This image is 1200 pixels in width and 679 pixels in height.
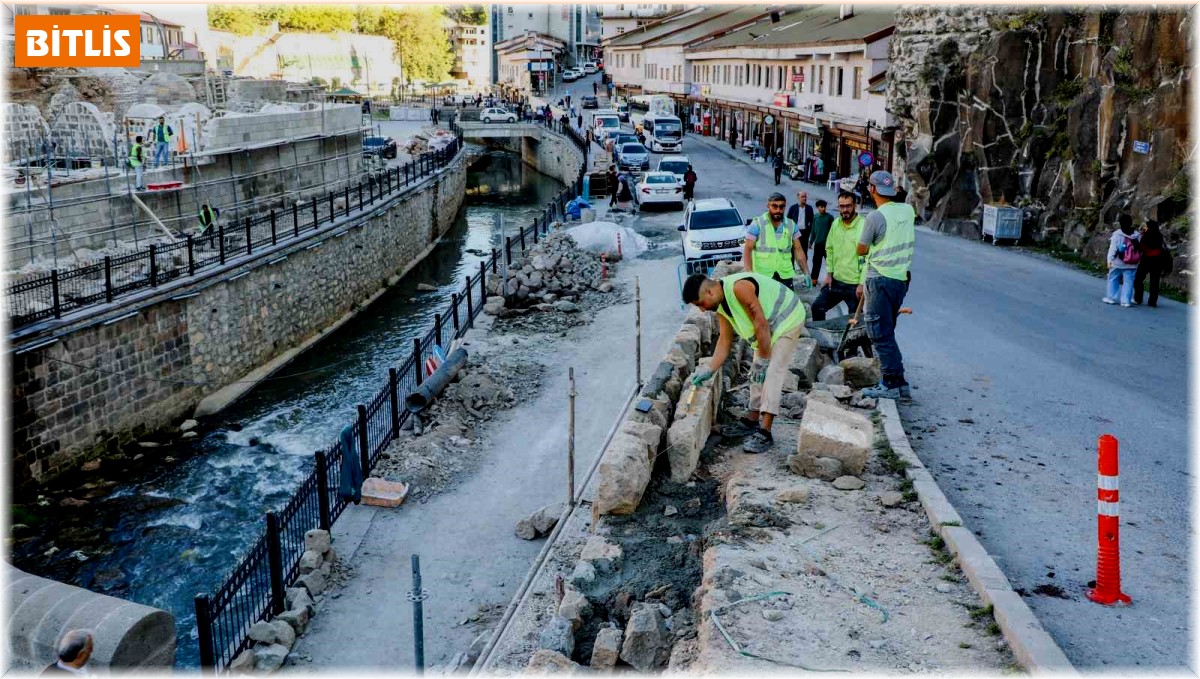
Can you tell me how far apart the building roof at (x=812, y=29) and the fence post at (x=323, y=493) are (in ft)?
92.8

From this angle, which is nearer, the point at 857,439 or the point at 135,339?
the point at 857,439

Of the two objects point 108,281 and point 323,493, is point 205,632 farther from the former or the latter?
point 108,281

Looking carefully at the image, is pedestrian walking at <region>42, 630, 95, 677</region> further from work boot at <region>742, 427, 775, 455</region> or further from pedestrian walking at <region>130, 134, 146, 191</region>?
pedestrian walking at <region>130, 134, 146, 191</region>

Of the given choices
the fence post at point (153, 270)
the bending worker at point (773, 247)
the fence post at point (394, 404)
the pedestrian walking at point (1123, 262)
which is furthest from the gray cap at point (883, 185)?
the fence post at point (153, 270)

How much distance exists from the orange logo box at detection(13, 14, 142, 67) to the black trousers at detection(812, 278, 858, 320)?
34.8 ft

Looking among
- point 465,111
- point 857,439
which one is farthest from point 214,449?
point 465,111

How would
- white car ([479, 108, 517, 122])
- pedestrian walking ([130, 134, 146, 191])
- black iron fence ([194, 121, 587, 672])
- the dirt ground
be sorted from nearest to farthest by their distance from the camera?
the dirt ground < black iron fence ([194, 121, 587, 672]) < pedestrian walking ([130, 134, 146, 191]) < white car ([479, 108, 517, 122])

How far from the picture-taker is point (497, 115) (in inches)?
2581

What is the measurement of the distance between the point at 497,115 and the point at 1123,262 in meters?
53.3

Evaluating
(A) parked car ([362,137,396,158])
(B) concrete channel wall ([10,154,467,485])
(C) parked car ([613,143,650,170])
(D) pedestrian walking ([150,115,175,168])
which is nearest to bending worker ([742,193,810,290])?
(B) concrete channel wall ([10,154,467,485])

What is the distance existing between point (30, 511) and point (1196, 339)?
1662cm

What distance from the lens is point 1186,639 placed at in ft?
18.9

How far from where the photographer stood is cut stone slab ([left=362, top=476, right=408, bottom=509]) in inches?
496

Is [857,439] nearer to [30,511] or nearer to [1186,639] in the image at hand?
[1186,639]
